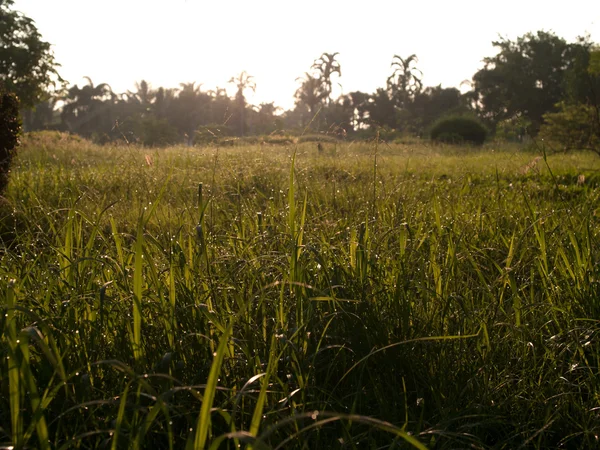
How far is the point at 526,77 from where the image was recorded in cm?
3588

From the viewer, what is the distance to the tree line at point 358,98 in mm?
20375

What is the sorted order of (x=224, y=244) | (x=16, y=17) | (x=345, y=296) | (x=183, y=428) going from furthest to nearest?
(x=16, y=17) < (x=224, y=244) < (x=345, y=296) < (x=183, y=428)

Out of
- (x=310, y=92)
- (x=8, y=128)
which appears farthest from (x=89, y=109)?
(x=8, y=128)

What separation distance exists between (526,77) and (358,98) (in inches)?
486

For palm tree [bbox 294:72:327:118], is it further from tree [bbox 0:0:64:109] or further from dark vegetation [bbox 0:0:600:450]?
dark vegetation [bbox 0:0:600:450]

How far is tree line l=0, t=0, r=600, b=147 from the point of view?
66.8ft

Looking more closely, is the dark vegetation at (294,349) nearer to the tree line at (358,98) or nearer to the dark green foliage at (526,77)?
the tree line at (358,98)

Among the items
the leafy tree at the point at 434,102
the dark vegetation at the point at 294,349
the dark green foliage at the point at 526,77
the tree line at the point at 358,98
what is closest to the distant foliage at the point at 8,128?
the dark vegetation at the point at 294,349

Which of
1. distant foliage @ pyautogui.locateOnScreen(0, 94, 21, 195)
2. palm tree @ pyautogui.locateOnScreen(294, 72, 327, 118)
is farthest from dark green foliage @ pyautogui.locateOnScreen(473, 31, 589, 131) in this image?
distant foliage @ pyautogui.locateOnScreen(0, 94, 21, 195)

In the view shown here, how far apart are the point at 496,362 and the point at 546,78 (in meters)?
39.5

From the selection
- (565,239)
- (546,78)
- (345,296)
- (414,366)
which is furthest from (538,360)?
(546,78)

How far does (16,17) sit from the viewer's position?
66.9ft

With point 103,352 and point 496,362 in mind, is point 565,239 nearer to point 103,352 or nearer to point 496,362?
point 496,362

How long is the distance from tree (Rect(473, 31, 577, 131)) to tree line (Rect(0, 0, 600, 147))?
0.07m
